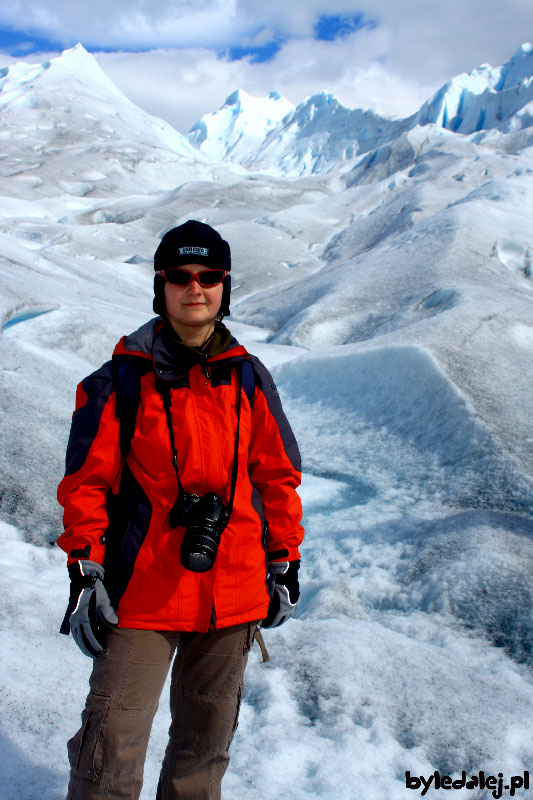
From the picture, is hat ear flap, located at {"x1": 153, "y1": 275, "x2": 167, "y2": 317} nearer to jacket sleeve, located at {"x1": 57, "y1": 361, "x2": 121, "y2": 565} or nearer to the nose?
the nose

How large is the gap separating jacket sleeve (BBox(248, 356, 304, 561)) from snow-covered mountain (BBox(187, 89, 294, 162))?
118 m

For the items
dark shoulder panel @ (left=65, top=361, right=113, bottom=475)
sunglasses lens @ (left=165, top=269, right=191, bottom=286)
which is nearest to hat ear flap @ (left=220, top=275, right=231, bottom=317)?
sunglasses lens @ (left=165, top=269, right=191, bottom=286)

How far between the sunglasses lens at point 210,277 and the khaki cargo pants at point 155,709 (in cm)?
118

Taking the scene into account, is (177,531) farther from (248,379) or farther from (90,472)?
(248,379)

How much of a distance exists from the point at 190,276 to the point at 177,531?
872 mm

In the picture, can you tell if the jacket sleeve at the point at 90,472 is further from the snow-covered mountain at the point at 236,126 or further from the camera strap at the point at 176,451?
the snow-covered mountain at the point at 236,126

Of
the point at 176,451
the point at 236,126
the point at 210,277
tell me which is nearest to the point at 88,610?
the point at 176,451

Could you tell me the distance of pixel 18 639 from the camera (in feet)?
9.75

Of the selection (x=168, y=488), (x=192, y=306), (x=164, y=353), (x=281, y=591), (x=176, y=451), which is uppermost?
(x=192, y=306)

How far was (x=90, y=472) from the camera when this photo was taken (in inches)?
68.9

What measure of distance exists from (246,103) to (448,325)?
136m

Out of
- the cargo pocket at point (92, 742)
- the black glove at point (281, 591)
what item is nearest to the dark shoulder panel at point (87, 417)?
the cargo pocket at point (92, 742)

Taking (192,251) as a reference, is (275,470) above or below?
below

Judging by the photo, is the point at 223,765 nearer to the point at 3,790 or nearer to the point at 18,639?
the point at 3,790
